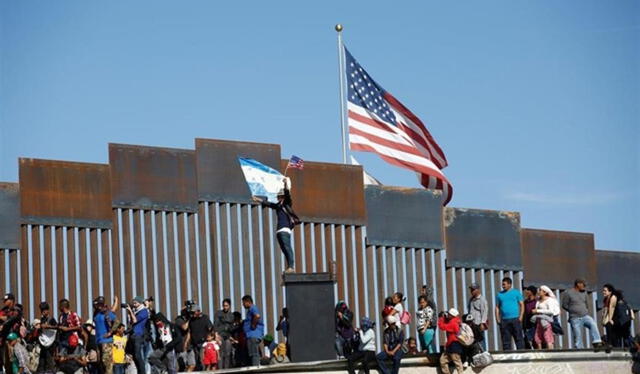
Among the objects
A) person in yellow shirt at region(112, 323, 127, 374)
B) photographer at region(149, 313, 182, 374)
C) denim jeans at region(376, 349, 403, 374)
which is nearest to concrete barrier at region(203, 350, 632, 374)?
denim jeans at region(376, 349, 403, 374)

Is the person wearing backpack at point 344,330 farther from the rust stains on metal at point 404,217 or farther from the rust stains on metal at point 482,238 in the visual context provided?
the rust stains on metal at point 482,238

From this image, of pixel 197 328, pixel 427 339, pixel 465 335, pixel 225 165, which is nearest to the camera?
pixel 197 328

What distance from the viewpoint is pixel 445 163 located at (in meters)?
34.1

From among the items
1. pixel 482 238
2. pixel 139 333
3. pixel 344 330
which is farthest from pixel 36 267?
pixel 482 238

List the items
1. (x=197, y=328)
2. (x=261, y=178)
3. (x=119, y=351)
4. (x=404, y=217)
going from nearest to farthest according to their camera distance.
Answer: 1. (x=119, y=351)
2. (x=197, y=328)
3. (x=261, y=178)
4. (x=404, y=217)

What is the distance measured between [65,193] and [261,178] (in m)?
3.48

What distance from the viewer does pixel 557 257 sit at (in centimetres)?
3444

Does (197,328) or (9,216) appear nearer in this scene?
(197,328)

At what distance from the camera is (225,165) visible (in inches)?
1222

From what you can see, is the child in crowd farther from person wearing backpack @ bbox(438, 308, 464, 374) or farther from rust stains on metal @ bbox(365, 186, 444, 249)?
rust stains on metal @ bbox(365, 186, 444, 249)

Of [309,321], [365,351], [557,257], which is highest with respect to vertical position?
[557,257]

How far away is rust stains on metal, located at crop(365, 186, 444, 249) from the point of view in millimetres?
32500

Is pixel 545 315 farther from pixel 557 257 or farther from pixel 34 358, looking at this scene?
pixel 34 358

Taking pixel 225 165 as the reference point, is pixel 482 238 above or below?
below
